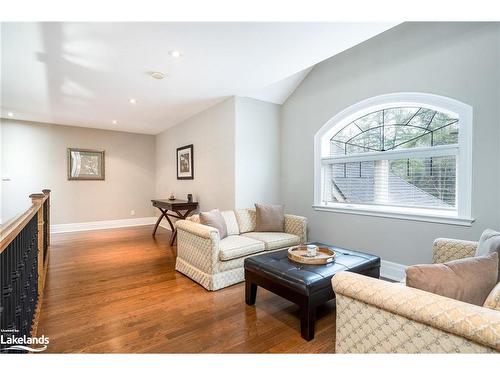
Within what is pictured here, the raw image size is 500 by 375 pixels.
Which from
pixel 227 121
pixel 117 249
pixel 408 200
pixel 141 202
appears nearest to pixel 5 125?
pixel 141 202

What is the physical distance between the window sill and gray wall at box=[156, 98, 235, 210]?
59.7 inches

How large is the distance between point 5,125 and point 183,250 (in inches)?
200

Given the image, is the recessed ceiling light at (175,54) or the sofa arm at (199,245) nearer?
the recessed ceiling light at (175,54)

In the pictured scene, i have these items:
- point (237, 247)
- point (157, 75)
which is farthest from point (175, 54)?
point (237, 247)

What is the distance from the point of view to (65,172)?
233 inches

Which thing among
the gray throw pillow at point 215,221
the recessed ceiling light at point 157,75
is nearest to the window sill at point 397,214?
the gray throw pillow at point 215,221

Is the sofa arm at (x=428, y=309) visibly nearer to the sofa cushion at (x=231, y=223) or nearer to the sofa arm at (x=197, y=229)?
the sofa arm at (x=197, y=229)

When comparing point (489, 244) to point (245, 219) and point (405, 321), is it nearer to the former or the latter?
point (405, 321)

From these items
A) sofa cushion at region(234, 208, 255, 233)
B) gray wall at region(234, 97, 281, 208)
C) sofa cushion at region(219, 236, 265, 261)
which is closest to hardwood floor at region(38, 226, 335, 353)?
sofa cushion at region(219, 236, 265, 261)

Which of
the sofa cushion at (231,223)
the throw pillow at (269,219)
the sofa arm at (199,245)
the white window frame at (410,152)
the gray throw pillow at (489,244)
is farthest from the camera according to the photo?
the throw pillow at (269,219)

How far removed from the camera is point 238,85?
11.7 feet

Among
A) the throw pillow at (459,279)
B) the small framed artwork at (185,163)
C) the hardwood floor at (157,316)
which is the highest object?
the small framed artwork at (185,163)

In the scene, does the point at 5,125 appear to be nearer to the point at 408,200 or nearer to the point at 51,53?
the point at 51,53

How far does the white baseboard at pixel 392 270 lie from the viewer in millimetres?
2963
